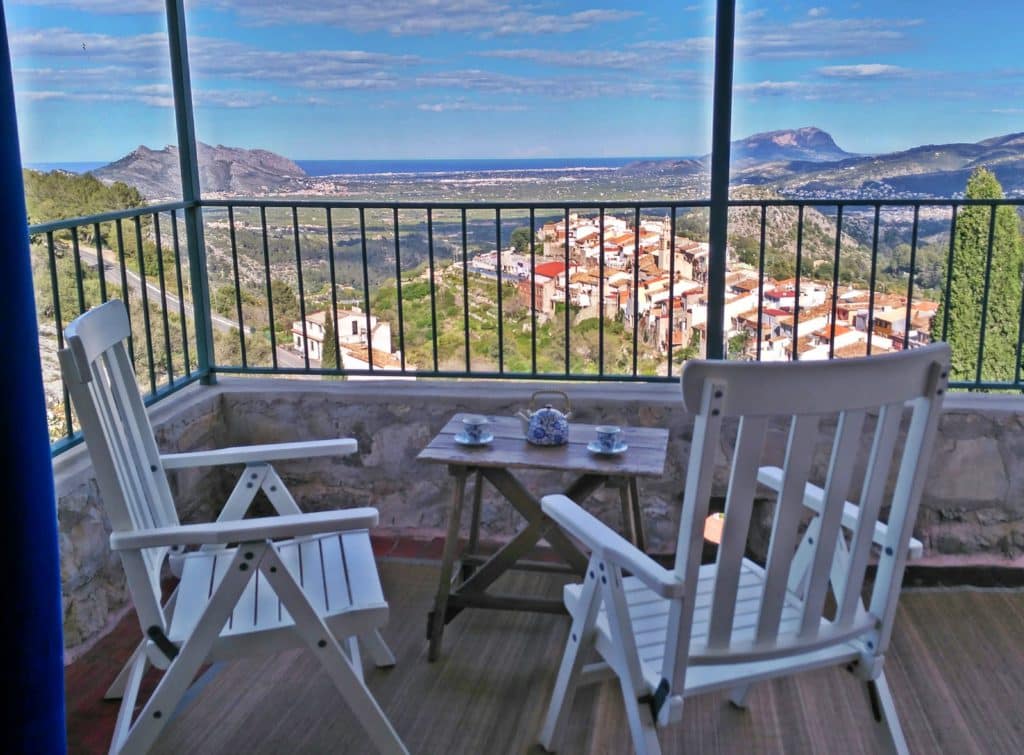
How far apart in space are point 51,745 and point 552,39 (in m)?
8.83

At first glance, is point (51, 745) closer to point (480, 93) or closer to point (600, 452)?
point (600, 452)

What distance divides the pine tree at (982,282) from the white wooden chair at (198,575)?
18.2 feet

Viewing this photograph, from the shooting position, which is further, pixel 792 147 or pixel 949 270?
pixel 792 147

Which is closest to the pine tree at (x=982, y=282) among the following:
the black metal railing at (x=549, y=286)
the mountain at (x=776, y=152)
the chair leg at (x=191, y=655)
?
the black metal railing at (x=549, y=286)

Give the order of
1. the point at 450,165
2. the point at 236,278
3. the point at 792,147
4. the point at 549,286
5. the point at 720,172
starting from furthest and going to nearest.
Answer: the point at 450,165 → the point at 792,147 → the point at 549,286 → the point at 236,278 → the point at 720,172

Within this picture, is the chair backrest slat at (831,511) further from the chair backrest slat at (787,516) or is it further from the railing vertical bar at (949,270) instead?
the railing vertical bar at (949,270)

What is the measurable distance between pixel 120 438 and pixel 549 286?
127 inches

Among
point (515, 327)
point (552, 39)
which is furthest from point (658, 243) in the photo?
point (552, 39)

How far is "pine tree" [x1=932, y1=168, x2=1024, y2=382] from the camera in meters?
6.70

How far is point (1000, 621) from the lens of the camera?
294 cm

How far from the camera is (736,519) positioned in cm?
166

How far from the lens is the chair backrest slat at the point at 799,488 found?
5.18 feet

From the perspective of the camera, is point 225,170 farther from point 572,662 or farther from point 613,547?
point 613,547

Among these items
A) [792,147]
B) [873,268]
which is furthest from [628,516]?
[792,147]
